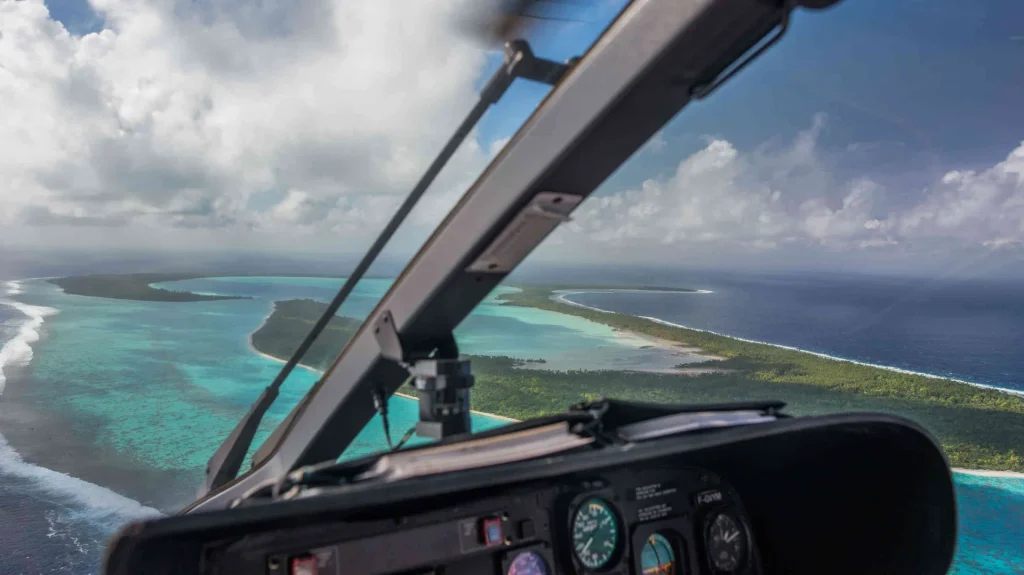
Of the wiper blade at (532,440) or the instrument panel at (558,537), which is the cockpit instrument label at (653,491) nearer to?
the instrument panel at (558,537)

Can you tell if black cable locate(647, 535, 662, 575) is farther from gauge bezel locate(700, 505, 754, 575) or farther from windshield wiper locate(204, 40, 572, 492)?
windshield wiper locate(204, 40, 572, 492)

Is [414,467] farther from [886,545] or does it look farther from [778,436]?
[886,545]

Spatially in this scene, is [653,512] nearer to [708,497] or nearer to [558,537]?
[708,497]

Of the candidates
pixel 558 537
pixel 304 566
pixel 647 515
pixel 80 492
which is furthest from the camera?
pixel 80 492

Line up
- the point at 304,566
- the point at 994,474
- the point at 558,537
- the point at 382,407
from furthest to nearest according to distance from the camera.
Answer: the point at 994,474 → the point at 382,407 → the point at 558,537 → the point at 304,566

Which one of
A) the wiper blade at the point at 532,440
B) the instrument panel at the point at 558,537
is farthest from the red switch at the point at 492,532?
the wiper blade at the point at 532,440

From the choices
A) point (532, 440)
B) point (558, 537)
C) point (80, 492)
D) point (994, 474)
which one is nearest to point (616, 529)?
point (558, 537)

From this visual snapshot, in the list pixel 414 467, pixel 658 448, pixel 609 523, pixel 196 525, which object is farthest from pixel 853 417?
pixel 196 525
